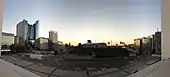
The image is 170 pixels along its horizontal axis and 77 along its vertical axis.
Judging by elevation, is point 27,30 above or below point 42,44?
above

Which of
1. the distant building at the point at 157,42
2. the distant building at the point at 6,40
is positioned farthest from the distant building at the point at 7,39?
the distant building at the point at 157,42

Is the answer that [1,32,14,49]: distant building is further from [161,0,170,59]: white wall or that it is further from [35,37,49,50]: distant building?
[161,0,170,59]: white wall

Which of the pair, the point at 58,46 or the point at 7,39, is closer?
the point at 7,39

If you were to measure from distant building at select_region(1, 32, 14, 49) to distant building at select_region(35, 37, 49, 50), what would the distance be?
0.19m

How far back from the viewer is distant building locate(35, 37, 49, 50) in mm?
1609

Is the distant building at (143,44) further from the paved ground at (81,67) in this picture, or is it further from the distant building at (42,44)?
the distant building at (42,44)

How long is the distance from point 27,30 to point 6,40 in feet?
0.58

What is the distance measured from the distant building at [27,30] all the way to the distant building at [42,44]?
4cm

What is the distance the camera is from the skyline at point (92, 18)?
63.1 inches

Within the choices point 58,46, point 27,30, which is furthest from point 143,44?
point 27,30

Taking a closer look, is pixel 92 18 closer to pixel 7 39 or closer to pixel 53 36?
pixel 53 36

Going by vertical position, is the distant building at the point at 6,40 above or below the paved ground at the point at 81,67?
above

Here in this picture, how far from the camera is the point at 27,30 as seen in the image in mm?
1590

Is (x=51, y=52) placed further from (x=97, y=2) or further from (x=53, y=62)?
(x=97, y=2)
